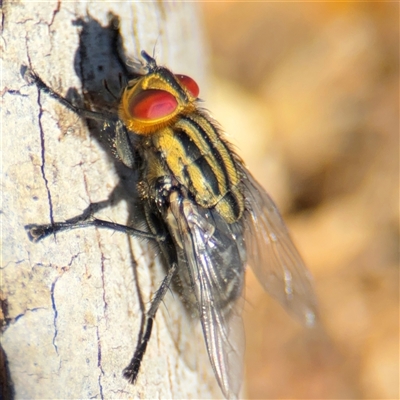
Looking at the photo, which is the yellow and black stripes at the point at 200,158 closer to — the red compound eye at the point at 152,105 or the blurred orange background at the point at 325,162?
the red compound eye at the point at 152,105

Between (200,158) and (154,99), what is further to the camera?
(200,158)

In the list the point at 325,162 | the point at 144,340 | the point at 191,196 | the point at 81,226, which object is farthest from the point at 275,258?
the point at 325,162

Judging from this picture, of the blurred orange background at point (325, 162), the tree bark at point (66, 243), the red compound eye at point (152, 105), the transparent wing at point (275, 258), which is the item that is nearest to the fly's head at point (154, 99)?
the red compound eye at point (152, 105)

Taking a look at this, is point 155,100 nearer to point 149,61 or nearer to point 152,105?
point 152,105

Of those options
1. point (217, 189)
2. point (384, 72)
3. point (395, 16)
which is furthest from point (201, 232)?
point (395, 16)

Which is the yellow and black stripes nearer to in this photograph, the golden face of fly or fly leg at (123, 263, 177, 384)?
the golden face of fly

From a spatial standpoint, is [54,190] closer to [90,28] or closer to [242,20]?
[90,28]

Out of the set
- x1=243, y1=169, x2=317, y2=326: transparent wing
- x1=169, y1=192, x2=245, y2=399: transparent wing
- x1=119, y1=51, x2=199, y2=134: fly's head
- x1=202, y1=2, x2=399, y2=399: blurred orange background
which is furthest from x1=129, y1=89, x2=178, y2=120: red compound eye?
x1=202, y1=2, x2=399, y2=399: blurred orange background
